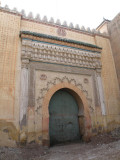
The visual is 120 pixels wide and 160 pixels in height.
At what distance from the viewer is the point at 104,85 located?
6484 millimetres

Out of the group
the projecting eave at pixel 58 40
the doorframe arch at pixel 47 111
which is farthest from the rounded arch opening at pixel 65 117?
the projecting eave at pixel 58 40

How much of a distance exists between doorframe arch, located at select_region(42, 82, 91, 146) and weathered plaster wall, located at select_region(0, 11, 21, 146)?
35.8 inches

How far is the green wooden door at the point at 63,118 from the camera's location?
5.43m

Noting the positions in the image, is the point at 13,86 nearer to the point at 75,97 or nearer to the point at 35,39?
the point at 35,39

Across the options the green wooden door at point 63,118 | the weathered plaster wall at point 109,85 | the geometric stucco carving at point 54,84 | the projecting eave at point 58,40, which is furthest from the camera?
the weathered plaster wall at point 109,85

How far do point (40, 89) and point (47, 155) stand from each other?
219 centimetres

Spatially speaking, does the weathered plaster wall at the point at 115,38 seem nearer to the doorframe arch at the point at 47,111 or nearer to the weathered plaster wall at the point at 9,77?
the doorframe arch at the point at 47,111

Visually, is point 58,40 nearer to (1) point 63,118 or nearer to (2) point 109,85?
(2) point 109,85

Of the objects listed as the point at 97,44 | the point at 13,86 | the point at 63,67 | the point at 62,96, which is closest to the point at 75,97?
the point at 62,96

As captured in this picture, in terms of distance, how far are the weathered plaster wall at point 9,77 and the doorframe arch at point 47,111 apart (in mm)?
908

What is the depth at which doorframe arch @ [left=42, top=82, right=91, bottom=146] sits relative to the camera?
15.7ft

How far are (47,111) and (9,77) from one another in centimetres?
178

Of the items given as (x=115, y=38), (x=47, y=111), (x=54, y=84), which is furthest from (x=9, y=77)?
(x=115, y=38)

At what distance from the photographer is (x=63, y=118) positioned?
18.7 feet
